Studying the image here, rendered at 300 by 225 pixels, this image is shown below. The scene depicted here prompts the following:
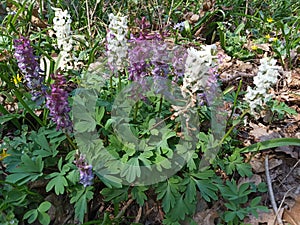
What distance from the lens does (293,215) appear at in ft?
6.88

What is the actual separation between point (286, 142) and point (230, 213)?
0.62 m

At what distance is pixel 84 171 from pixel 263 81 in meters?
1.11

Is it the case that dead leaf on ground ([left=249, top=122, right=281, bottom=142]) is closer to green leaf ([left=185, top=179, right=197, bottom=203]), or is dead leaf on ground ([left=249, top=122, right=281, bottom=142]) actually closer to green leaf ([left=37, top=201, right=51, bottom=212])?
green leaf ([left=185, top=179, right=197, bottom=203])

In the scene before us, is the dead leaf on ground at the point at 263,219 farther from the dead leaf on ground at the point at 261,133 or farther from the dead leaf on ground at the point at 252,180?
the dead leaf on ground at the point at 261,133

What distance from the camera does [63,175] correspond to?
75.2 inches

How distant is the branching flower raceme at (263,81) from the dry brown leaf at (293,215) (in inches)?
31.1

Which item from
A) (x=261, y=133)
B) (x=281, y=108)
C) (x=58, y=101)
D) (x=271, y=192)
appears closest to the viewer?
(x=58, y=101)

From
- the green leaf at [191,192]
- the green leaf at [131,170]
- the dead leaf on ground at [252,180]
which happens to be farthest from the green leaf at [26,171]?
the dead leaf on ground at [252,180]

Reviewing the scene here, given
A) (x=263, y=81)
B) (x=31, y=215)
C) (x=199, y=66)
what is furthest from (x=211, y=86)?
(x=31, y=215)

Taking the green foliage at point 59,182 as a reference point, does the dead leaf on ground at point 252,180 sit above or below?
below

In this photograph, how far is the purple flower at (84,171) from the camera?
1810mm

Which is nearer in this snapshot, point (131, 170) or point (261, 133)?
point (131, 170)

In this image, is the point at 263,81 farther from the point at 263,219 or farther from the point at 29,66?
the point at 29,66

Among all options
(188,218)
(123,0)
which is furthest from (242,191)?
(123,0)
